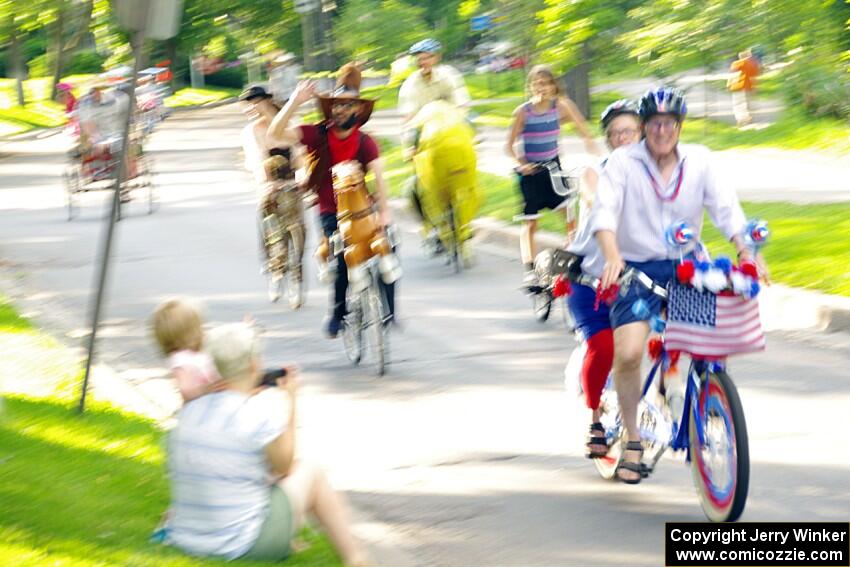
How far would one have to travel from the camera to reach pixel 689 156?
263 inches

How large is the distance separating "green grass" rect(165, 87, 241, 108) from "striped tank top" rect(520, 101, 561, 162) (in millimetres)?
40874

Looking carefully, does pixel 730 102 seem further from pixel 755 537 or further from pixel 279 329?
pixel 755 537

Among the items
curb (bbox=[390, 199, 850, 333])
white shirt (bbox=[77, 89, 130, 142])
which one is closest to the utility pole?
white shirt (bbox=[77, 89, 130, 142])

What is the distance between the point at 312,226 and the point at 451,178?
15.6 feet


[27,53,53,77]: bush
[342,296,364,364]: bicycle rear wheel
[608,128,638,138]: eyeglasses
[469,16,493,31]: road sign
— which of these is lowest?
[27,53,53,77]: bush

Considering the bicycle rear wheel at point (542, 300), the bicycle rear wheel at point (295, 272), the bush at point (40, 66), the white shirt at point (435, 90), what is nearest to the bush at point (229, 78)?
the bush at point (40, 66)

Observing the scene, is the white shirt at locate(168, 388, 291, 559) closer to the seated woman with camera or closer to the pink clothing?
the seated woman with camera

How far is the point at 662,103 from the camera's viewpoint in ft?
21.3

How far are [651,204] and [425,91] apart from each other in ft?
28.4

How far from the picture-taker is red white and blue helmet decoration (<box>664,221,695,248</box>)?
6340mm

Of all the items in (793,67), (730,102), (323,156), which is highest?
(323,156)

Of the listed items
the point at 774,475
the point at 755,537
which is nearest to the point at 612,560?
the point at 755,537

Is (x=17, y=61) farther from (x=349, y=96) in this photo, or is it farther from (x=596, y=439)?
(x=596, y=439)

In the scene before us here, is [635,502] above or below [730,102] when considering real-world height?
above
